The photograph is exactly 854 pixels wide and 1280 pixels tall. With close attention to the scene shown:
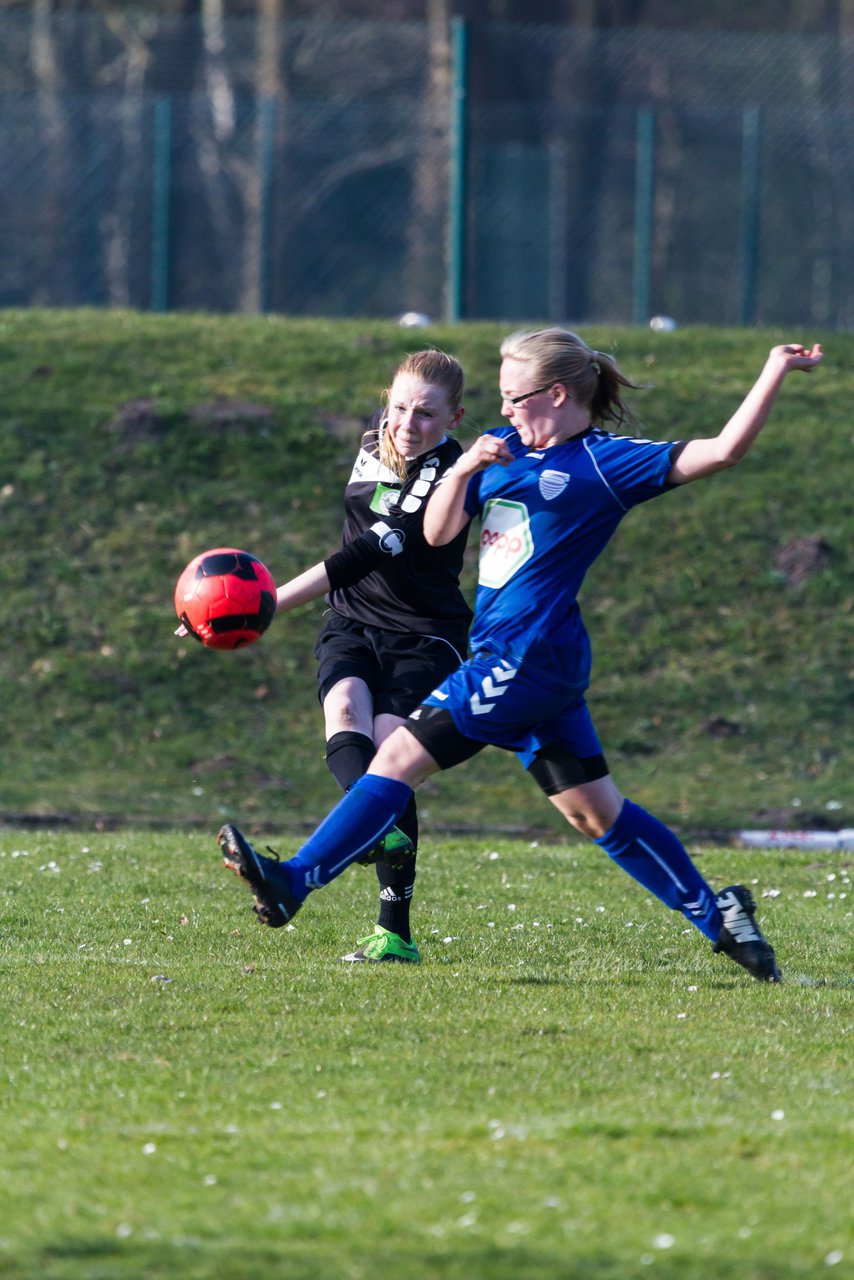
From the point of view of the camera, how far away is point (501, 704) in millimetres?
5359

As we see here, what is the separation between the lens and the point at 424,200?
27.3 meters

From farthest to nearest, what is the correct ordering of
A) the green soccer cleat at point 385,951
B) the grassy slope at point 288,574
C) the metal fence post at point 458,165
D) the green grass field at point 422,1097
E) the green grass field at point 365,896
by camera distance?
the metal fence post at point 458,165
the grassy slope at point 288,574
the green soccer cleat at point 385,951
the green grass field at point 365,896
the green grass field at point 422,1097

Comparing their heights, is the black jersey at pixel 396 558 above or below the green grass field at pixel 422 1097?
above

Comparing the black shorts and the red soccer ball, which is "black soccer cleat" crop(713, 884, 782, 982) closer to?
the black shorts

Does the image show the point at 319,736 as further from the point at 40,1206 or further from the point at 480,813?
the point at 40,1206

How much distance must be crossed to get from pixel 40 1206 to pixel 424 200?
2524 centimetres

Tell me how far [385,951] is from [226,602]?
141 centimetres

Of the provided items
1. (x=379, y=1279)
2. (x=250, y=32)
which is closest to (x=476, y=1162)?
(x=379, y=1279)

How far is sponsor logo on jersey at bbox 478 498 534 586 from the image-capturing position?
214 inches

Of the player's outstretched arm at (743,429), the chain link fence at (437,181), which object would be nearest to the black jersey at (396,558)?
the player's outstretched arm at (743,429)

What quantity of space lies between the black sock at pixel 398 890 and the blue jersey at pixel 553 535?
40.0 inches

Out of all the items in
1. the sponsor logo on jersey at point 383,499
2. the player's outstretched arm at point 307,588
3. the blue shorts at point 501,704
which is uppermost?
the sponsor logo on jersey at point 383,499

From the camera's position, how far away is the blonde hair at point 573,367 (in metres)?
5.54

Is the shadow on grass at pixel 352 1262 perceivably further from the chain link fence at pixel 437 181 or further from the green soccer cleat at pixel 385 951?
the chain link fence at pixel 437 181
